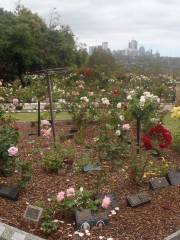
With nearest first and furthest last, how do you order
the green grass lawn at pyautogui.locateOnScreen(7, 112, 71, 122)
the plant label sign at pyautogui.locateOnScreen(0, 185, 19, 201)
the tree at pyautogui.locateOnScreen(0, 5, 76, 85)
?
1. the plant label sign at pyautogui.locateOnScreen(0, 185, 19, 201)
2. the green grass lawn at pyautogui.locateOnScreen(7, 112, 71, 122)
3. the tree at pyautogui.locateOnScreen(0, 5, 76, 85)

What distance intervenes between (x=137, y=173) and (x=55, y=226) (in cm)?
159

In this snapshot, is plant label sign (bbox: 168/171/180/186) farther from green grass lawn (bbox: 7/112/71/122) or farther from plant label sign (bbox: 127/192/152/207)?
green grass lawn (bbox: 7/112/71/122)

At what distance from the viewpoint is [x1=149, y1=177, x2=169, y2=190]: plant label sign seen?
538 cm

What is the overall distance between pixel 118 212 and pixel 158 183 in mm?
874

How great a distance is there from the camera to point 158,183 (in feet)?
17.8

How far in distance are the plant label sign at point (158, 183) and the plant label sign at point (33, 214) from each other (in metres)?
1.52

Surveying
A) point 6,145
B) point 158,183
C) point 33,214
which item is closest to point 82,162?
point 158,183

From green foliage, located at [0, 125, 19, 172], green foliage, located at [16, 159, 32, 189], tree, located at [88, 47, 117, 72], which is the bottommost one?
tree, located at [88, 47, 117, 72]

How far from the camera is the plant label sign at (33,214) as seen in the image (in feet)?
14.3

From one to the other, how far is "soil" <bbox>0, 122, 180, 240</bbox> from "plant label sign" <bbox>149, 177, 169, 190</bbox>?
6 cm

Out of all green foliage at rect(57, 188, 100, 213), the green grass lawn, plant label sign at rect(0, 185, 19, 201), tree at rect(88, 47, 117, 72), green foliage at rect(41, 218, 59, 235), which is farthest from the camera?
tree at rect(88, 47, 117, 72)

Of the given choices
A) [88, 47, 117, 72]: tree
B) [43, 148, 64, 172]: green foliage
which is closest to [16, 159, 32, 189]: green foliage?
[43, 148, 64, 172]: green foliage

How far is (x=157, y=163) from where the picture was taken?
660 centimetres

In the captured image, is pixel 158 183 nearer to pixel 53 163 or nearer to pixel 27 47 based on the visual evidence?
pixel 53 163
